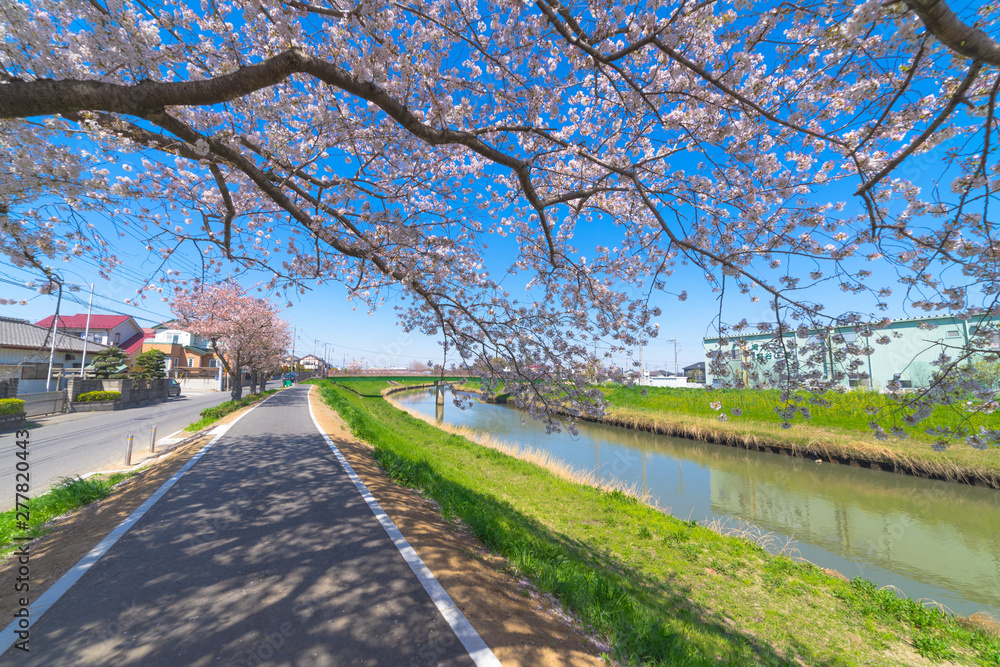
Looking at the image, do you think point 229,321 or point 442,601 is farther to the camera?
point 229,321

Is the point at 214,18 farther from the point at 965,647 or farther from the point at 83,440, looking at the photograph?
the point at 83,440

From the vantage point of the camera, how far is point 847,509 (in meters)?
11.6

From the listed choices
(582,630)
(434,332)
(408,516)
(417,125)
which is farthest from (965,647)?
(417,125)

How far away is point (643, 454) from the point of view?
19516 millimetres

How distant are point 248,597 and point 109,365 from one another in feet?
125

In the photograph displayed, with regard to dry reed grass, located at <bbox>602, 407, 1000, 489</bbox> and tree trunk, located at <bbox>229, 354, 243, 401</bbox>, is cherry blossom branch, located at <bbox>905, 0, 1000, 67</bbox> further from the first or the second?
tree trunk, located at <bbox>229, 354, 243, 401</bbox>

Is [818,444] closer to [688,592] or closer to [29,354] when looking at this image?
[688,592]

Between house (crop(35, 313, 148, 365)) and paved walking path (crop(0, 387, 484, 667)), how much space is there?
50.5m

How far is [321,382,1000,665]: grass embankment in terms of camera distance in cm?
399

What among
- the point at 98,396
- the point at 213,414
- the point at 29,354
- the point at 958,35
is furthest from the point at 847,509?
the point at 29,354

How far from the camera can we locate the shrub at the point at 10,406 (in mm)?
15431

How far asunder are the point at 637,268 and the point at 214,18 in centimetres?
750

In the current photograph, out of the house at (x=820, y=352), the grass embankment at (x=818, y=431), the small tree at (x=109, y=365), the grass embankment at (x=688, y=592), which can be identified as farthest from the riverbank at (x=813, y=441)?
the small tree at (x=109, y=365)

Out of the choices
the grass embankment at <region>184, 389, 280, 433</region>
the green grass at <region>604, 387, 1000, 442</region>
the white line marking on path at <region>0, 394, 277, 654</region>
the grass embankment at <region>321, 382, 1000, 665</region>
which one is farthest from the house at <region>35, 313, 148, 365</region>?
the green grass at <region>604, 387, 1000, 442</region>
